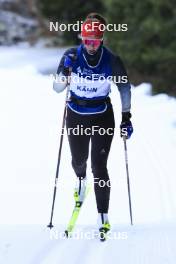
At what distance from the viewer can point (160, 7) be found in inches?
872

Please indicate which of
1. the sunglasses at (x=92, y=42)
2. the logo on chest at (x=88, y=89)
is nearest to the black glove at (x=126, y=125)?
the logo on chest at (x=88, y=89)

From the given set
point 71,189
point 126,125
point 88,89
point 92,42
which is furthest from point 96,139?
point 71,189

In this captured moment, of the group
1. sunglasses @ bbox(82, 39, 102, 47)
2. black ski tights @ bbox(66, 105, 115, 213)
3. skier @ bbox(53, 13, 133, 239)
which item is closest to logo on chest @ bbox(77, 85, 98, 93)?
skier @ bbox(53, 13, 133, 239)

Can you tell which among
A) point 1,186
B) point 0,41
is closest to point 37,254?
point 1,186

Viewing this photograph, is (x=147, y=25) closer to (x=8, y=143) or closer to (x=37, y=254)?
(x=8, y=143)

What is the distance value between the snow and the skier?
1.44ft

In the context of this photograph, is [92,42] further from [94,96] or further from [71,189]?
[71,189]

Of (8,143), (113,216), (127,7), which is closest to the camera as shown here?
(113,216)

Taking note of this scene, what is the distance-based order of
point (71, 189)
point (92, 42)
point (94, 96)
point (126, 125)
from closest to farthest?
point (92, 42)
point (94, 96)
point (126, 125)
point (71, 189)

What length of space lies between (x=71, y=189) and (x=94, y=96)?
2220mm

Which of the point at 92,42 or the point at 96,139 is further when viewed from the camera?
the point at 96,139

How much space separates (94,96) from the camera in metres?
5.34

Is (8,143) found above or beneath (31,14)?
beneath

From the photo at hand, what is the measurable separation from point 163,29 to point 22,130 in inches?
502
